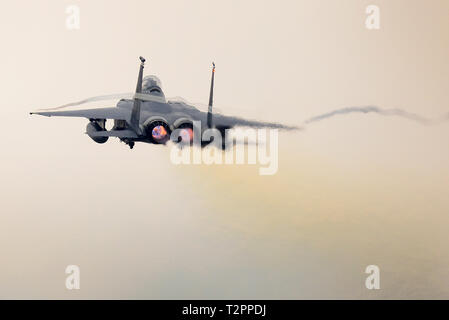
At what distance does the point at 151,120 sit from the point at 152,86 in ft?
22.6

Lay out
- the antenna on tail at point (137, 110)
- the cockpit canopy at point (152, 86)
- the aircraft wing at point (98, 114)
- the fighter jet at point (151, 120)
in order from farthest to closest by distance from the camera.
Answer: the cockpit canopy at point (152, 86), the aircraft wing at point (98, 114), the fighter jet at point (151, 120), the antenna on tail at point (137, 110)

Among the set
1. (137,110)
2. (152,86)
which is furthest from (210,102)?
(137,110)

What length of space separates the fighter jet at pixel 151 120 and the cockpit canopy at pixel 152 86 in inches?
39.7

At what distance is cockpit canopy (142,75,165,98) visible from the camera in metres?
34.4

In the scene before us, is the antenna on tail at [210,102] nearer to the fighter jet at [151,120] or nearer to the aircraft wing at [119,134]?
the fighter jet at [151,120]

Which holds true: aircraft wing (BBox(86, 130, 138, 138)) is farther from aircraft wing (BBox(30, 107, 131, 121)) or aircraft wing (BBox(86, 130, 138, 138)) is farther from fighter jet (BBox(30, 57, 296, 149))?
aircraft wing (BBox(30, 107, 131, 121))

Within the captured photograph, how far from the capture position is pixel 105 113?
3033 cm

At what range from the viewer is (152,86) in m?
34.8

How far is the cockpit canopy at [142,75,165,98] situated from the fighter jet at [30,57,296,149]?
3.30 ft

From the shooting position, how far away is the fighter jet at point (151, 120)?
27812 mm

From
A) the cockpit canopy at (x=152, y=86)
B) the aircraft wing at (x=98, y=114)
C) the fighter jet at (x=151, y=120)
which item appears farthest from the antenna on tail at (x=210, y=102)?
the aircraft wing at (x=98, y=114)
